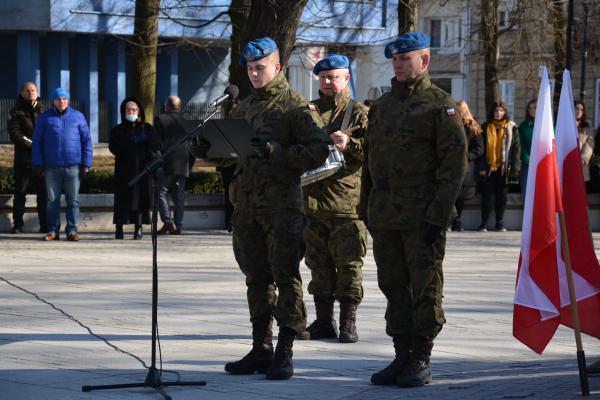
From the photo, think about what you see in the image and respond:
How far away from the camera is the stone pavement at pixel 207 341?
24.4ft

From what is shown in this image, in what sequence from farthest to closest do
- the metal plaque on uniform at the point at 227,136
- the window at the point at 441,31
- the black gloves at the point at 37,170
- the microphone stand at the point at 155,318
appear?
the window at the point at 441,31 < the black gloves at the point at 37,170 < the metal plaque on uniform at the point at 227,136 < the microphone stand at the point at 155,318

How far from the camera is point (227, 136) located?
7398 mm

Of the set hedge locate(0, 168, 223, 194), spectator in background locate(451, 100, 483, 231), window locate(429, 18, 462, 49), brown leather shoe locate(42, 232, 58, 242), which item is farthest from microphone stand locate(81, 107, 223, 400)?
window locate(429, 18, 462, 49)

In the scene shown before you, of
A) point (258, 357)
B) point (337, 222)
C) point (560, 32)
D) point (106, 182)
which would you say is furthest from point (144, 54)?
point (258, 357)

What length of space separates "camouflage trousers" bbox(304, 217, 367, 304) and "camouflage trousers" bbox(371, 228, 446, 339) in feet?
5.01

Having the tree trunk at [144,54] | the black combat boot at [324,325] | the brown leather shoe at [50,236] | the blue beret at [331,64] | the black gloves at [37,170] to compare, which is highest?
the tree trunk at [144,54]

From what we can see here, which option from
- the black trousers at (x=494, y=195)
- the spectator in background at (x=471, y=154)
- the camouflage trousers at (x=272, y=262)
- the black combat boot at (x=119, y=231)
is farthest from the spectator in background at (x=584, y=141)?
the camouflage trousers at (x=272, y=262)

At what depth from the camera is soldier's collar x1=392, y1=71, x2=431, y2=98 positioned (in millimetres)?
7648

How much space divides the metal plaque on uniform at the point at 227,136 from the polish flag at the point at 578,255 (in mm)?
1786

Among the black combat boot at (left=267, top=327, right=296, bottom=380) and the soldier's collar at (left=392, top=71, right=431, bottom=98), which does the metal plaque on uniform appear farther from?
the black combat boot at (left=267, top=327, right=296, bottom=380)

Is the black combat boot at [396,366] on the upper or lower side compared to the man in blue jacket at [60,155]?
lower

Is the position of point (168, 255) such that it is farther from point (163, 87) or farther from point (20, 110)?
point (163, 87)

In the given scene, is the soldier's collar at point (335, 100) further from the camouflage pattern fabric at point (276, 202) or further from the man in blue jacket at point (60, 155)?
the man in blue jacket at point (60, 155)

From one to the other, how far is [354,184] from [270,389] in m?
2.46
